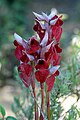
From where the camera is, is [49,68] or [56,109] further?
[56,109]

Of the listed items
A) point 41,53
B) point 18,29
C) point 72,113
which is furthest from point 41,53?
point 18,29

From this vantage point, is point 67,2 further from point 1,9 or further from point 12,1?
point 1,9

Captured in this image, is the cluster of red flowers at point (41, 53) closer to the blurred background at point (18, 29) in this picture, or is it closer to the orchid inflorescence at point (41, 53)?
the orchid inflorescence at point (41, 53)

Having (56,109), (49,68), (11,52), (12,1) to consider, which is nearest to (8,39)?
(11,52)

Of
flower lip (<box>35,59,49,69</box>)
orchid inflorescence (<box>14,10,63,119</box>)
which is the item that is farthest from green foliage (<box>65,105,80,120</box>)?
flower lip (<box>35,59,49,69</box>)

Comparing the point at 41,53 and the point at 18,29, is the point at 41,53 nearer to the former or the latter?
the point at 41,53

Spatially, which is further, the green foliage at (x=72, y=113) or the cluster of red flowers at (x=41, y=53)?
Answer: the green foliage at (x=72, y=113)

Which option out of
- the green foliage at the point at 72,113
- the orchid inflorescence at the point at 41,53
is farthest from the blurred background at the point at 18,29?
the orchid inflorescence at the point at 41,53

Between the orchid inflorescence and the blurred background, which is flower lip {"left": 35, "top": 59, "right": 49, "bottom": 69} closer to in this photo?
the orchid inflorescence
